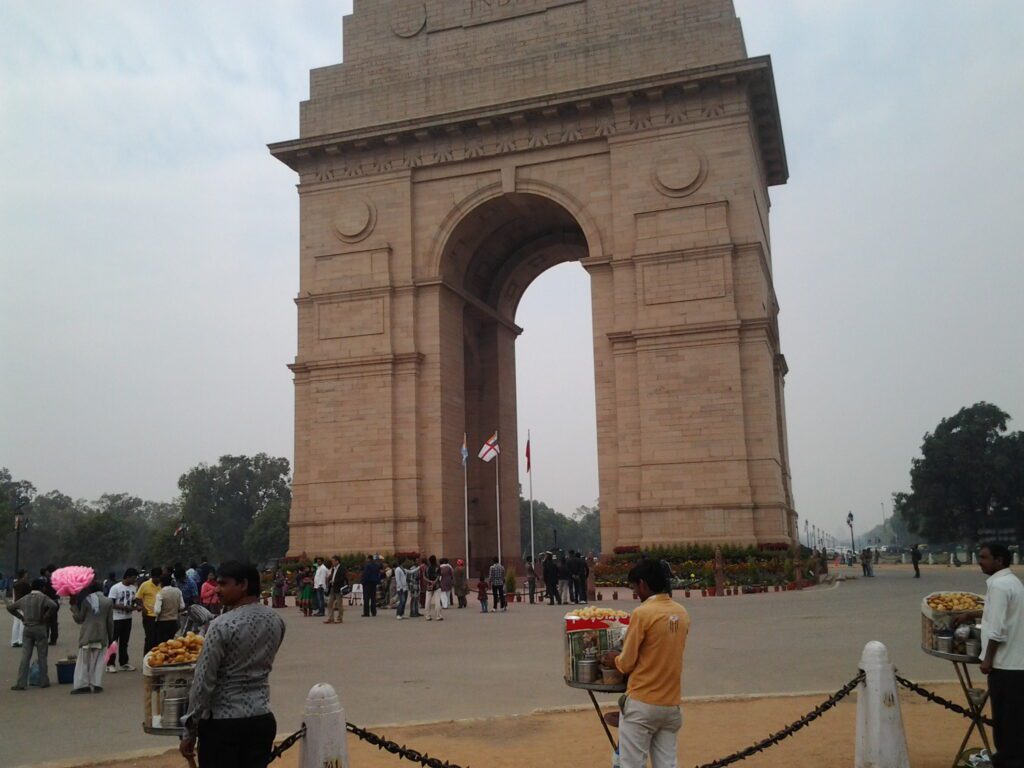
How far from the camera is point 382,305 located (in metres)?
33.0

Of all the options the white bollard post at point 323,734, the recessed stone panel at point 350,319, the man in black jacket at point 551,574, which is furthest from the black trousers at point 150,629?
the recessed stone panel at point 350,319

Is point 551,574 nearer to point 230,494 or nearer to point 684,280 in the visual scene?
point 684,280

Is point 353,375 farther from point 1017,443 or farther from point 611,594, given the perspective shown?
point 1017,443

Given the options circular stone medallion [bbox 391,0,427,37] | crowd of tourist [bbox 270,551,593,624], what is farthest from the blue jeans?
circular stone medallion [bbox 391,0,427,37]

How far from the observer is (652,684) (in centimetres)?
566

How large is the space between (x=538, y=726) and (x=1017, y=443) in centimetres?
6577

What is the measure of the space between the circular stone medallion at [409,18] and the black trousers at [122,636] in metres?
25.6

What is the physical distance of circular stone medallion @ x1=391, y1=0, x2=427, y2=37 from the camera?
3478 cm

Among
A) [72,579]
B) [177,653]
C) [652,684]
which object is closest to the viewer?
[652,684]

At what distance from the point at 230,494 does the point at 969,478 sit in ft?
240

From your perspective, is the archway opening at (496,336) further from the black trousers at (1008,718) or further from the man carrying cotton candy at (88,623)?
the black trousers at (1008,718)

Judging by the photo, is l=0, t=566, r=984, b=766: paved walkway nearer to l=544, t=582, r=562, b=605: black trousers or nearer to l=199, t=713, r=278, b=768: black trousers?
l=199, t=713, r=278, b=768: black trousers

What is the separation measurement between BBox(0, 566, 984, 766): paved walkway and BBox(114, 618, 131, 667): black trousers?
3.54 feet

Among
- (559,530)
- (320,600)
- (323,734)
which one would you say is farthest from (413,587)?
(559,530)
